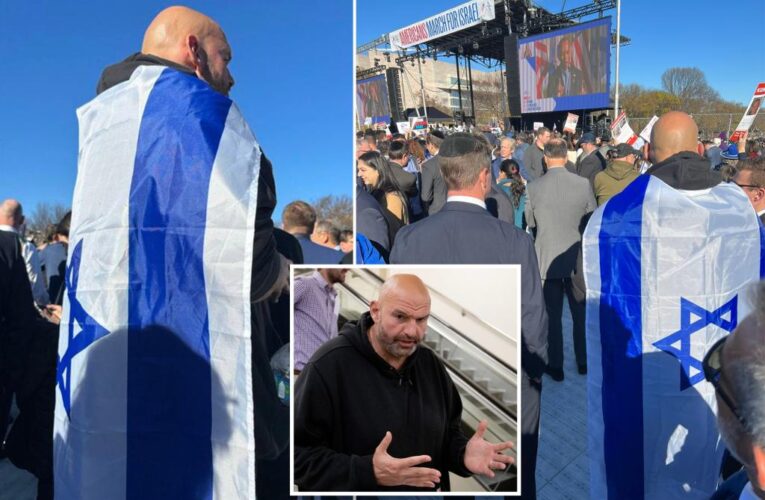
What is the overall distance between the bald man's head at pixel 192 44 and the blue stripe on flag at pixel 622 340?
138 cm

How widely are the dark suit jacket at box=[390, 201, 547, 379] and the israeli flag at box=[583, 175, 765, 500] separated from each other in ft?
0.89

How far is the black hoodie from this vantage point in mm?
1601

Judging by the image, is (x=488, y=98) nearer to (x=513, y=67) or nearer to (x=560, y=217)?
(x=513, y=67)

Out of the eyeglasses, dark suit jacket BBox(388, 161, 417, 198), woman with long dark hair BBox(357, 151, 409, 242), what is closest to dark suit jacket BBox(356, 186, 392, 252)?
woman with long dark hair BBox(357, 151, 409, 242)

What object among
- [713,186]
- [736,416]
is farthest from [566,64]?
[736,416]

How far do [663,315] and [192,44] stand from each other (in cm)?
172

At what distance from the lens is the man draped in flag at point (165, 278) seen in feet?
5.07

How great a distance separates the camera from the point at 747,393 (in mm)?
929

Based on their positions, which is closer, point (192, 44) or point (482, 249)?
point (192, 44)

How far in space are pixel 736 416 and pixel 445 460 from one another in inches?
34.5

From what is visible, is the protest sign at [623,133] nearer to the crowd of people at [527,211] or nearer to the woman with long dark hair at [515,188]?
the crowd of people at [527,211]

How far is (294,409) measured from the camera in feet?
5.31

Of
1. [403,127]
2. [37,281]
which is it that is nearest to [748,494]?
[37,281]

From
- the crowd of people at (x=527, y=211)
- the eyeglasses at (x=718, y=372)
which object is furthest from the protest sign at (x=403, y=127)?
the eyeglasses at (x=718, y=372)
